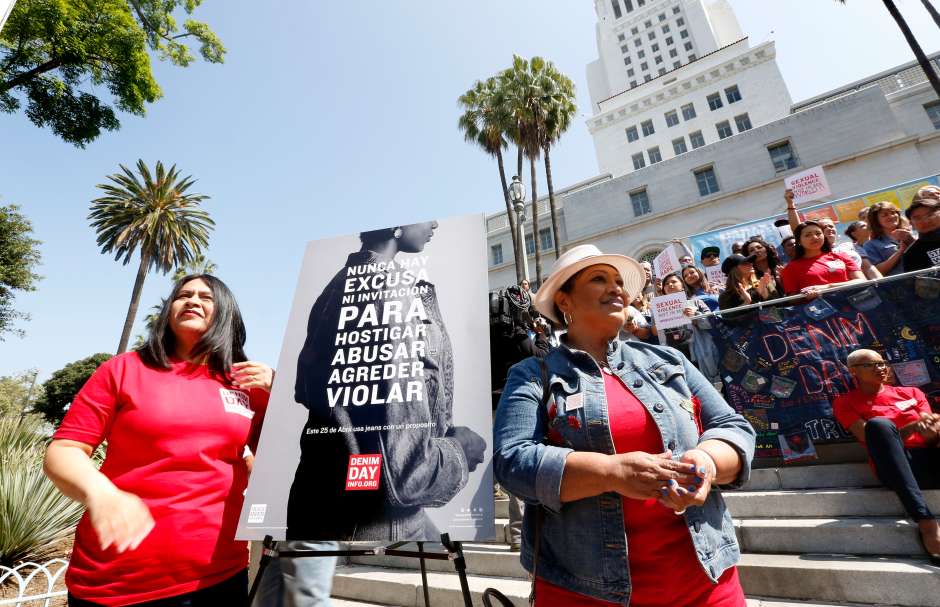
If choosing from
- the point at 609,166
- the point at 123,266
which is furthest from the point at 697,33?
the point at 123,266

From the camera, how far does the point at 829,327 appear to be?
393 centimetres

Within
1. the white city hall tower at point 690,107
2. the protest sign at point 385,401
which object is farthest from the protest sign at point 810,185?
the white city hall tower at point 690,107

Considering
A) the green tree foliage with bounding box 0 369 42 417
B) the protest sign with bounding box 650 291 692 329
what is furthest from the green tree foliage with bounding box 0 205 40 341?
the protest sign with bounding box 650 291 692 329

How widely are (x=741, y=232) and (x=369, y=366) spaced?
13750mm

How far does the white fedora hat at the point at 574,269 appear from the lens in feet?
6.04

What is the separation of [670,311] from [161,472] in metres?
5.10

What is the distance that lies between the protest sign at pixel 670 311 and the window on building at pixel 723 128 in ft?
106

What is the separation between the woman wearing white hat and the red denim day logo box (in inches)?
23.9

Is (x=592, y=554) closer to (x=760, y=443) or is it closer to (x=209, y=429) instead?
(x=209, y=429)

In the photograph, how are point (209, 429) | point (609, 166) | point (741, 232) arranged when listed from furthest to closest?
point (609, 166), point (741, 232), point (209, 429)

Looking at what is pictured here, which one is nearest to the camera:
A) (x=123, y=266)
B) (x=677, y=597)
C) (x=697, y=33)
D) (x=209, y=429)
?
(x=677, y=597)

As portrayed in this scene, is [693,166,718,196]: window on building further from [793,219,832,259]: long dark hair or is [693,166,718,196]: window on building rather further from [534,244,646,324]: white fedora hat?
[534,244,646,324]: white fedora hat

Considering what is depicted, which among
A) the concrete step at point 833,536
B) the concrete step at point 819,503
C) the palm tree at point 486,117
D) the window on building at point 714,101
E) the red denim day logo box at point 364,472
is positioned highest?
the window on building at point 714,101

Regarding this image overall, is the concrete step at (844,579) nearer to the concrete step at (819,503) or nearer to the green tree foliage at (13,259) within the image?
the concrete step at (819,503)
